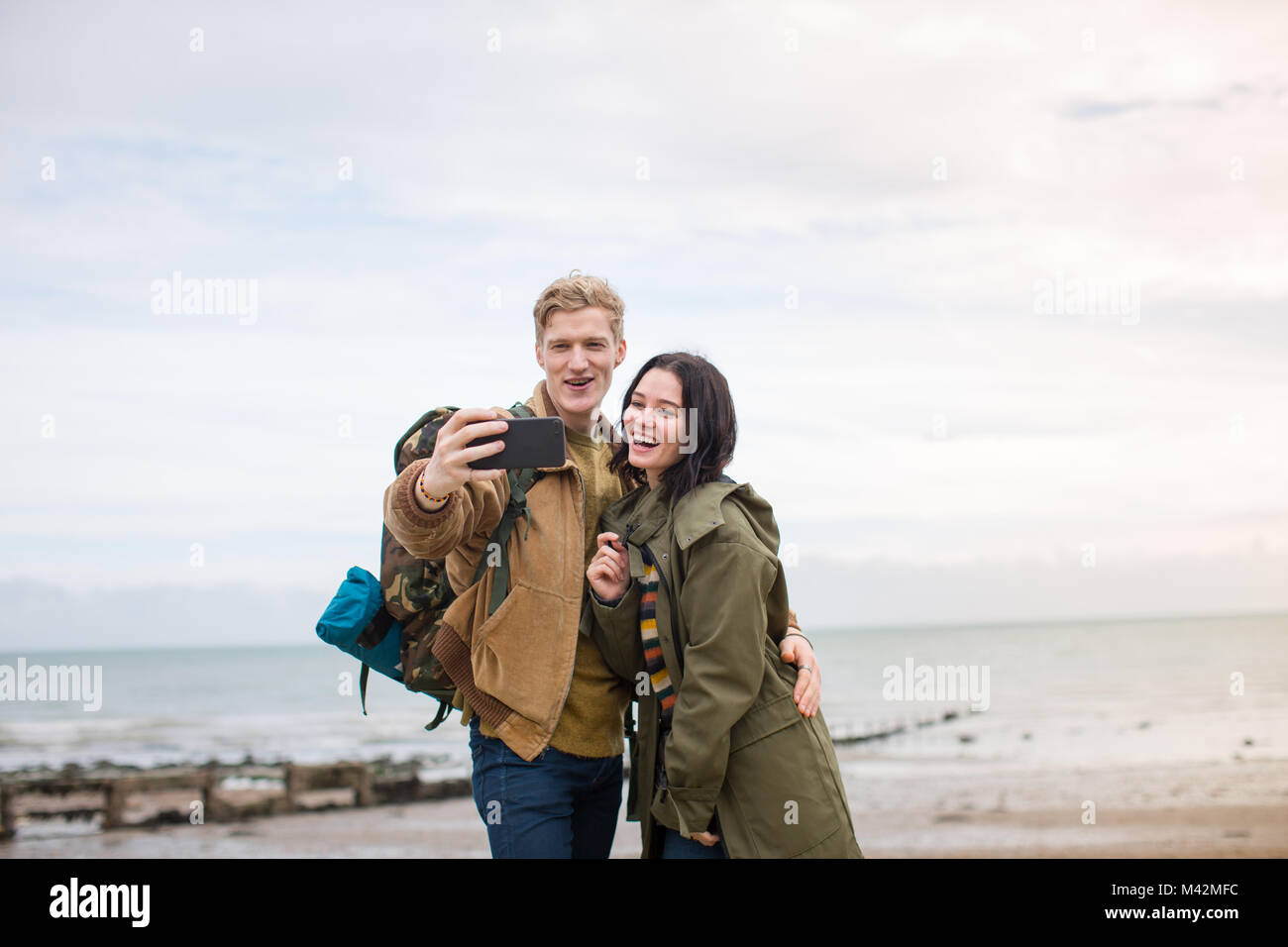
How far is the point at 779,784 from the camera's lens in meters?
2.63

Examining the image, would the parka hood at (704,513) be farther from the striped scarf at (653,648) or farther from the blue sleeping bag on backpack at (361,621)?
the blue sleeping bag on backpack at (361,621)

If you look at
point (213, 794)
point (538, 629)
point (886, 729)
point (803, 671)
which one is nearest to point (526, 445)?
point (538, 629)

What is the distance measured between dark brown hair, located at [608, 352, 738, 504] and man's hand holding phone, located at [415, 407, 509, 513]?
46 cm

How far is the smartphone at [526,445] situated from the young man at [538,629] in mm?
40

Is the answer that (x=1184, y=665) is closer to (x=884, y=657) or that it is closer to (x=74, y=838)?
(x=884, y=657)

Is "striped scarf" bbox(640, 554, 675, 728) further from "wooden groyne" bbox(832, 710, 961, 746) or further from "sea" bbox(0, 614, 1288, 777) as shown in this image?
"wooden groyne" bbox(832, 710, 961, 746)

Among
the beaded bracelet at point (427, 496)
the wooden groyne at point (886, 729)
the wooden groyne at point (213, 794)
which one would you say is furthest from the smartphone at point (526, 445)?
the wooden groyne at point (886, 729)

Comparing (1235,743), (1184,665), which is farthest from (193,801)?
(1184,665)

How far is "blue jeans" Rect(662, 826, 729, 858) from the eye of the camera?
2.69m

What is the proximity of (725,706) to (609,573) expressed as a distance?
0.52m

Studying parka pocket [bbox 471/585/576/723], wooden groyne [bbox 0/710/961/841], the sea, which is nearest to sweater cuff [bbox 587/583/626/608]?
parka pocket [bbox 471/585/576/723]
